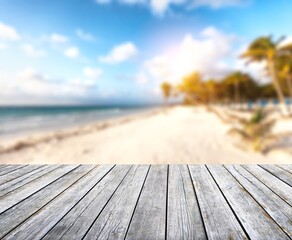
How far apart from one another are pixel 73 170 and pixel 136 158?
164 inches

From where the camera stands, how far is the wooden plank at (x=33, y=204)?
1.20 m

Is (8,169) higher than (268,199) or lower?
higher

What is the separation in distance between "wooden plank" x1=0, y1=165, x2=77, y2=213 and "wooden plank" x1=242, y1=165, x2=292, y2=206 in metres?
1.92

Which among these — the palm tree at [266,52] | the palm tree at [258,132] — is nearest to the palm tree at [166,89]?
the palm tree at [266,52]

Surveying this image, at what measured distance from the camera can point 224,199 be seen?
1.45m

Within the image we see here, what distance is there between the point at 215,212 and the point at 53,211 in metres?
1.06

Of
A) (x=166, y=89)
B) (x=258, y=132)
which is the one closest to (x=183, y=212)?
(x=258, y=132)

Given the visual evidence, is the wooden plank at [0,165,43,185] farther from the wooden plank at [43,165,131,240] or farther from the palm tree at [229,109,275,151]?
the palm tree at [229,109,275,151]

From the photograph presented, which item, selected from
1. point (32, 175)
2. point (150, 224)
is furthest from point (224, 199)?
point (32, 175)

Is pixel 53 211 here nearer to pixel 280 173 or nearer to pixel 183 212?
pixel 183 212

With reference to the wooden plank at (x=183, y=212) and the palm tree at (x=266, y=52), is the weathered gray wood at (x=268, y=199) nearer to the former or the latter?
the wooden plank at (x=183, y=212)

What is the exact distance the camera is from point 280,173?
198 cm

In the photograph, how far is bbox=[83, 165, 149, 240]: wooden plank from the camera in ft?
3.56

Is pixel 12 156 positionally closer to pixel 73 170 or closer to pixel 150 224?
A: pixel 73 170
